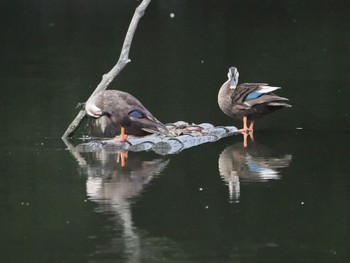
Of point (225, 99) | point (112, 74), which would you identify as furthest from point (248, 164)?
point (112, 74)

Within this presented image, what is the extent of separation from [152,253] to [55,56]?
46.7 feet

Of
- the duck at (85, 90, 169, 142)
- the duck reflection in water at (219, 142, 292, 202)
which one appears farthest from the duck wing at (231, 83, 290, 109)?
the duck at (85, 90, 169, 142)

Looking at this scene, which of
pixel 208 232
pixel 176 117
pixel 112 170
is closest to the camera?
pixel 208 232

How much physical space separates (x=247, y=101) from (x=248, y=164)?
1974 millimetres

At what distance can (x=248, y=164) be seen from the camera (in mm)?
11391

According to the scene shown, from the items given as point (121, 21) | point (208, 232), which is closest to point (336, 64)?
point (121, 21)

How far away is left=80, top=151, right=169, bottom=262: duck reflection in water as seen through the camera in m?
8.16

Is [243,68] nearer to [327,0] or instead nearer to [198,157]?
[198,157]

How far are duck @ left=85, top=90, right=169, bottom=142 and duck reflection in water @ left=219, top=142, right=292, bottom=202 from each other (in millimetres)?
812

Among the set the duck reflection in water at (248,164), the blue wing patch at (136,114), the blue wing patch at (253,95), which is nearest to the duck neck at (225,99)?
the blue wing patch at (253,95)

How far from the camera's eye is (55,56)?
2181 centimetres

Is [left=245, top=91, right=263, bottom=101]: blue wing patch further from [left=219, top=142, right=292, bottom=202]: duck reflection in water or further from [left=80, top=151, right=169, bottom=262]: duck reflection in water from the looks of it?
[left=80, top=151, right=169, bottom=262]: duck reflection in water

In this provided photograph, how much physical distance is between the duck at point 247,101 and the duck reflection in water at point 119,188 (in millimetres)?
1722

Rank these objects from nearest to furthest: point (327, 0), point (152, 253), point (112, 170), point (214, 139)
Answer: point (152, 253), point (112, 170), point (214, 139), point (327, 0)
